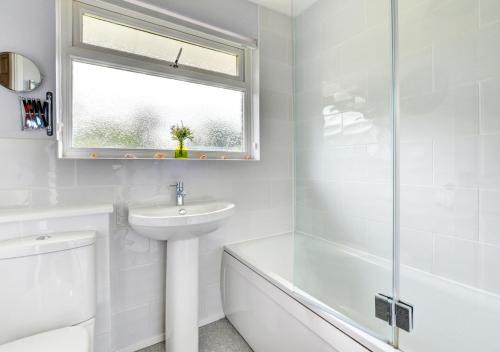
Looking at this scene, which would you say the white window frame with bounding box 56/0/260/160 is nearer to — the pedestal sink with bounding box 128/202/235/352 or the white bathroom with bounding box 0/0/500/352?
the white bathroom with bounding box 0/0/500/352

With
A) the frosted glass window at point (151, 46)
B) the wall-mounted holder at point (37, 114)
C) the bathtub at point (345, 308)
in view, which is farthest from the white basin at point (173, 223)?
the frosted glass window at point (151, 46)

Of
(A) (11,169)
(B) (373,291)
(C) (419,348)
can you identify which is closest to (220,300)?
(B) (373,291)

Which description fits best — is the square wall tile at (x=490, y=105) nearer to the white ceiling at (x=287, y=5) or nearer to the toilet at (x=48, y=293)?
the white ceiling at (x=287, y=5)

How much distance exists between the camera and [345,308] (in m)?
1.15

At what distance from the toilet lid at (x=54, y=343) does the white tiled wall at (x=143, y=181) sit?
1.66 ft

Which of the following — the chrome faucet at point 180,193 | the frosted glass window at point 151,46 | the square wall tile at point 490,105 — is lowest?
the chrome faucet at point 180,193

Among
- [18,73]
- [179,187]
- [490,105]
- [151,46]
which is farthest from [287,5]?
[18,73]

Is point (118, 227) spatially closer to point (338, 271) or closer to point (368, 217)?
point (338, 271)

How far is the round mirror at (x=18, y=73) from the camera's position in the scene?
125 cm

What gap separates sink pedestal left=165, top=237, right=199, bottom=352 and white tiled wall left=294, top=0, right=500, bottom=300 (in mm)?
1014

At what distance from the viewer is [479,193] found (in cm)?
127

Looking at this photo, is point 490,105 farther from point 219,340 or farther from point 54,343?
point 54,343

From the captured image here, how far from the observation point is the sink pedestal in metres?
1.45

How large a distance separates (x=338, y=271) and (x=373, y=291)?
15.0 inches
